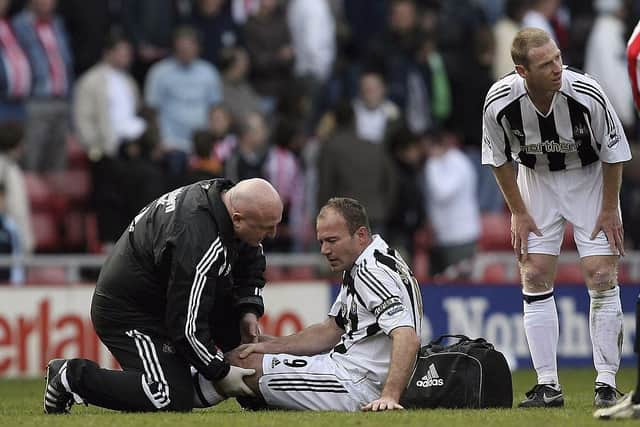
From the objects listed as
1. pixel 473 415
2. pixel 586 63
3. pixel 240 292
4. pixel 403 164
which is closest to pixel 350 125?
pixel 403 164

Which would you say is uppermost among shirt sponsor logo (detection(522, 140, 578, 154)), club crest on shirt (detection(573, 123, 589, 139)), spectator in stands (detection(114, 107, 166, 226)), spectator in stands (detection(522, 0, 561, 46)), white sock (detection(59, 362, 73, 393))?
spectator in stands (detection(522, 0, 561, 46))

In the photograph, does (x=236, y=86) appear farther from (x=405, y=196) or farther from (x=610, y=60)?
(x=610, y=60)

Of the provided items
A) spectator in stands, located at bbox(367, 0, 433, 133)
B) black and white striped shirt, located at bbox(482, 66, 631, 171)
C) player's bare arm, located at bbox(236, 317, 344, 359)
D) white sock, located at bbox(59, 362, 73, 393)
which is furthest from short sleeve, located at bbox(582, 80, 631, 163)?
spectator in stands, located at bbox(367, 0, 433, 133)

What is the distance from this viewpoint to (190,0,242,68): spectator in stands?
18.0 meters

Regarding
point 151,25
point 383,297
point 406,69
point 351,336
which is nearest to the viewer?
point 383,297

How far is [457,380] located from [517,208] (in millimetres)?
1187

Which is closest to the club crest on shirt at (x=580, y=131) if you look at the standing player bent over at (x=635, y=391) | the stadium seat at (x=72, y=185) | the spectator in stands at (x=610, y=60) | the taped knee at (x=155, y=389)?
the standing player bent over at (x=635, y=391)

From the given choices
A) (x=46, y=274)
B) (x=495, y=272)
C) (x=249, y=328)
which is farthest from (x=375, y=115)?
(x=249, y=328)

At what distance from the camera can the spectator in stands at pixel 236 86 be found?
1747 centimetres

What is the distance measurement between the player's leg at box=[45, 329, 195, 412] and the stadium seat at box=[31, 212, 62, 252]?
7429mm

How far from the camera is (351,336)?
951cm

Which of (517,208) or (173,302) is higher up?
(517,208)

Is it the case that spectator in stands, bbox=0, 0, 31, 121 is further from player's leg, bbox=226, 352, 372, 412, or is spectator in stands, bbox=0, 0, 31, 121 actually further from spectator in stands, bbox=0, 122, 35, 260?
player's leg, bbox=226, 352, 372, 412

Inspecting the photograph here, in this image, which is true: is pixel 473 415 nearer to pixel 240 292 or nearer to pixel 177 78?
pixel 240 292
